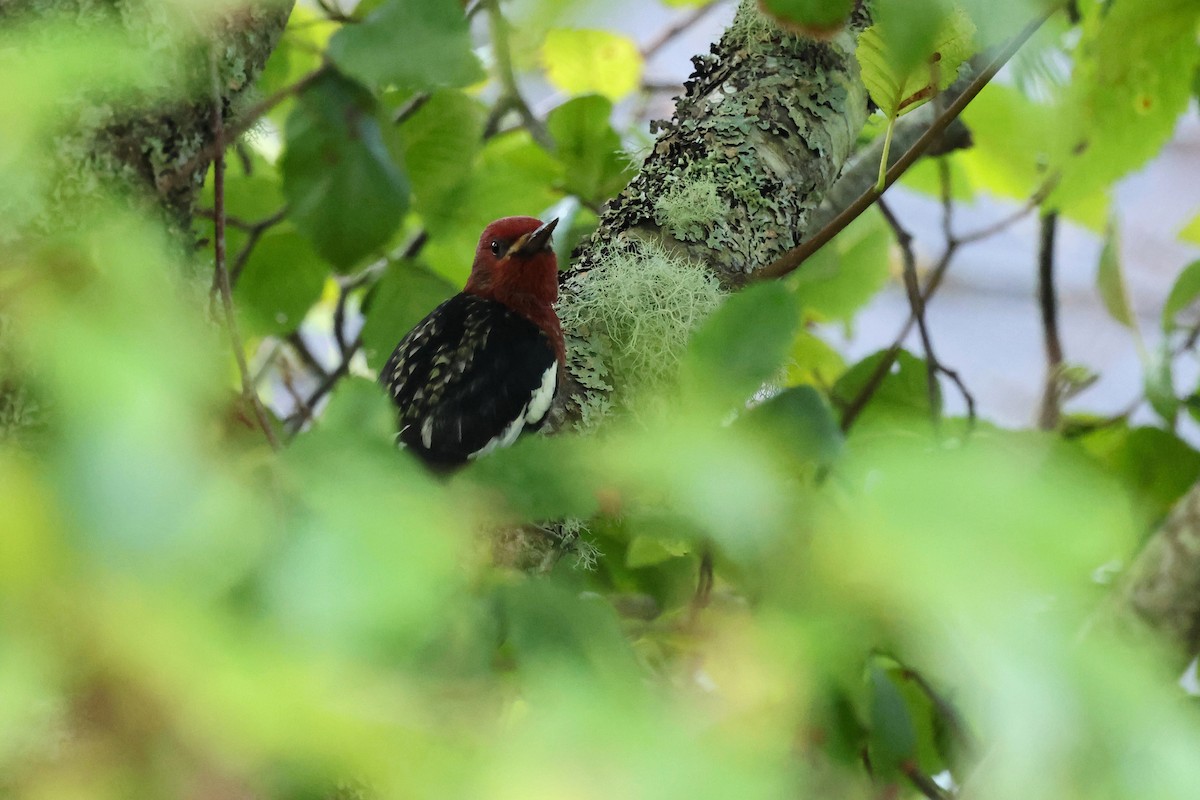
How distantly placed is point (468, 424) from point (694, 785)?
1569 mm

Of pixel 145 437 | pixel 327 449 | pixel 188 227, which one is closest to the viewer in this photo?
pixel 145 437

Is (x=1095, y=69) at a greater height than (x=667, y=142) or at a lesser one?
greater

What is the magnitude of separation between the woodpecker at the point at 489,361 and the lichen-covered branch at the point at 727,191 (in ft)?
0.41

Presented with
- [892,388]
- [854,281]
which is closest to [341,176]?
[892,388]

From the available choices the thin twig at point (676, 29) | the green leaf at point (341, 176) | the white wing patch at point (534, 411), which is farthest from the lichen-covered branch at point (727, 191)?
the thin twig at point (676, 29)

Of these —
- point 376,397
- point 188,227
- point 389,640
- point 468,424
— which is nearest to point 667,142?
point 468,424

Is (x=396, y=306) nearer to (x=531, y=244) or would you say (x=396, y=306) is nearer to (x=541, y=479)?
(x=531, y=244)

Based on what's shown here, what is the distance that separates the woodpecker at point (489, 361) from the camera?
190cm

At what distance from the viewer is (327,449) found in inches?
17.9

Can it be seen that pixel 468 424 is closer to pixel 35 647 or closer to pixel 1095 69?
pixel 1095 69

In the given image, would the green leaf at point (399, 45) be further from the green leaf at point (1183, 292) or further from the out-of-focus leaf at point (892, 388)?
the green leaf at point (1183, 292)

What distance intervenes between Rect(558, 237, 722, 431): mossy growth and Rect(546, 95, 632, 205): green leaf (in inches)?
17.1

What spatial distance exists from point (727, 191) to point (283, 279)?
35.3 inches

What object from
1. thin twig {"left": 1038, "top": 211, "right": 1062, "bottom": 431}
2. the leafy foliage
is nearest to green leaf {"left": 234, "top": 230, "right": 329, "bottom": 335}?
the leafy foliage
